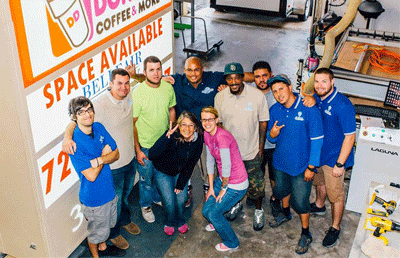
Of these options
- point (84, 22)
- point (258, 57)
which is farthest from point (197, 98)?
point (258, 57)

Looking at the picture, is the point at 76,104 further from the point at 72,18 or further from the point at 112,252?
the point at 112,252

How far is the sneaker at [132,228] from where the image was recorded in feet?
18.3

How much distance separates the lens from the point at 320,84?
4781 millimetres

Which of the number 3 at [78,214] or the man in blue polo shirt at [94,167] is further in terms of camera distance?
the number 3 at [78,214]

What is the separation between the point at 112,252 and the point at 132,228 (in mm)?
447

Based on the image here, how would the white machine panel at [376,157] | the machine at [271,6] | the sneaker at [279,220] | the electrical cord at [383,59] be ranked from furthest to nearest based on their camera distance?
the machine at [271,6]
the electrical cord at [383,59]
the sneaker at [279,220]
the white machine panel at [376,157]

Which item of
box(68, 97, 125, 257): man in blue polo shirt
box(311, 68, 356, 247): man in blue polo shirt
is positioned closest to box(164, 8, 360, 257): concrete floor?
box(311, 68, 356, 247): man in blue polo shirt

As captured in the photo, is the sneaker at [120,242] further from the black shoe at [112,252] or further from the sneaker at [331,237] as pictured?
the sneaker at [331,237]

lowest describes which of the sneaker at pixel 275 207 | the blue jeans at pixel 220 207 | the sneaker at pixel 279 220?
the sneaker at pixel 279 220

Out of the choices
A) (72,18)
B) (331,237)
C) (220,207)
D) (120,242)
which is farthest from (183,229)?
(72,18)

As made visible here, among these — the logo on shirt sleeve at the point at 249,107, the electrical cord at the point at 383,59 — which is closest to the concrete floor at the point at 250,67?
the logo on shirt sleeve at the point at 249,107

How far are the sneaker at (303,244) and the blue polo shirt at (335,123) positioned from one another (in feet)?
2.93

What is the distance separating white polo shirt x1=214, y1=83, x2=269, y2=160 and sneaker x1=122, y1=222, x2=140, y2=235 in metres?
1.63

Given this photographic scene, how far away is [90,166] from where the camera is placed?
14.2ft
